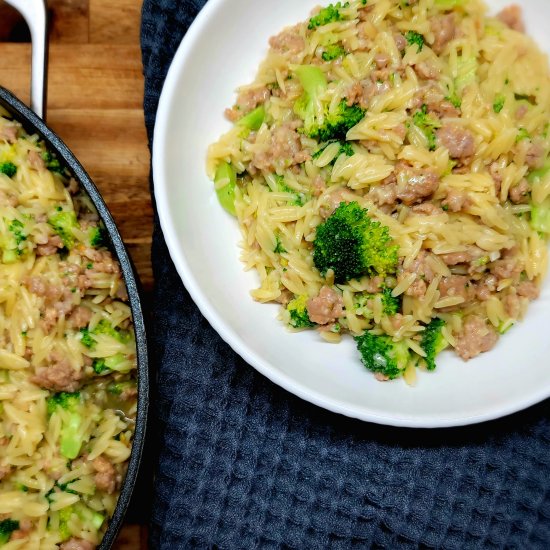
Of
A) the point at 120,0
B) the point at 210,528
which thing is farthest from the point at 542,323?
the point at 120,0

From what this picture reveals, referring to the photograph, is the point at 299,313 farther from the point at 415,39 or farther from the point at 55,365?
the point at 415,39

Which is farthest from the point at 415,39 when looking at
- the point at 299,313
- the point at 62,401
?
the point at 62,401

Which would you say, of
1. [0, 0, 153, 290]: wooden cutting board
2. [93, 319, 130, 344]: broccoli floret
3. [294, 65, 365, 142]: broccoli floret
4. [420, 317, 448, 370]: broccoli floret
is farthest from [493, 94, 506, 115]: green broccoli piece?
[93, 319, 130, 344]: broccoli floret

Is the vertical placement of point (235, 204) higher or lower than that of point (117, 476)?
higher

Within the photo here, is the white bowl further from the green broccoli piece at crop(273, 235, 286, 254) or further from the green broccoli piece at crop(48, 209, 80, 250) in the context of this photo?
the green broccoli piece at crop(48, 209, 80, 250)

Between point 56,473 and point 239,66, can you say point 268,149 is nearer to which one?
point 239,66
